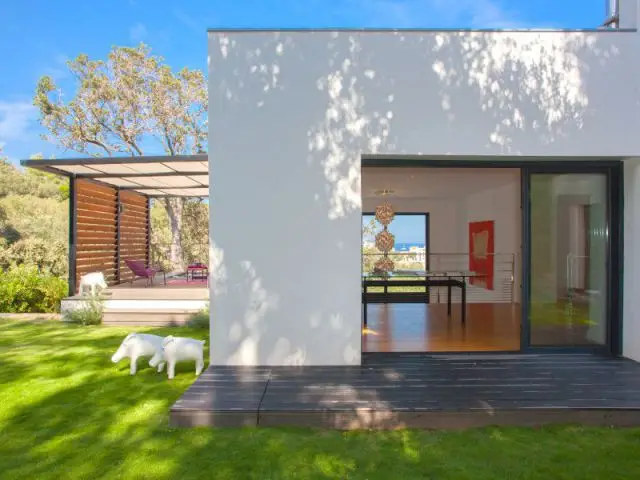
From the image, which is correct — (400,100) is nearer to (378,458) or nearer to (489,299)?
(378,458)

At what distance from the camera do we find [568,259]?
5547 millimetres

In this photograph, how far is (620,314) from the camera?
536 centimetres

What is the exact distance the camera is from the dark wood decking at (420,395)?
3697 millimetres

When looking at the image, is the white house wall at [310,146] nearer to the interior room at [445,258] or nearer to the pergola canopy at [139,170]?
the interior room at [445,258]

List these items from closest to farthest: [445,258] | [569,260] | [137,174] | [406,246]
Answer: [569,260] < [137,174] < [445,258] < [406,246]

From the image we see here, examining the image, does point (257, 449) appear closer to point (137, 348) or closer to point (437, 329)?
point (137, 348)

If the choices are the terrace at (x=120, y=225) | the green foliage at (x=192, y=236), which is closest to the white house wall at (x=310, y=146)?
the terrace at (x=120, y=225)

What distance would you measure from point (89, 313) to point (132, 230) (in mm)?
4076

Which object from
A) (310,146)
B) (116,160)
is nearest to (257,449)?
(310,146)

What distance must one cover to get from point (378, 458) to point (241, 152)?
3310 millimetres

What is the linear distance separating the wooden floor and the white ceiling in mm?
2590

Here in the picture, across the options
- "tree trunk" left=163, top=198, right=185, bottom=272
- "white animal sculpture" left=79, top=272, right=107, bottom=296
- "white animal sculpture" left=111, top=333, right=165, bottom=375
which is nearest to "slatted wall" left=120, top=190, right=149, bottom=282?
"white animal sculpture" left=79, top=272, right=107, bottom=296

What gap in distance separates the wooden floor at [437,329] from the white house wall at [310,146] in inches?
48.8

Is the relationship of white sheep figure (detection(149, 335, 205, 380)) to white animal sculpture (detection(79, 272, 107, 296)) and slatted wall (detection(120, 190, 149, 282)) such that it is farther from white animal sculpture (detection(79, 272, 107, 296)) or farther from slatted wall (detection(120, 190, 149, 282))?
slatted wall (detection(120, 190, 149, 282))
